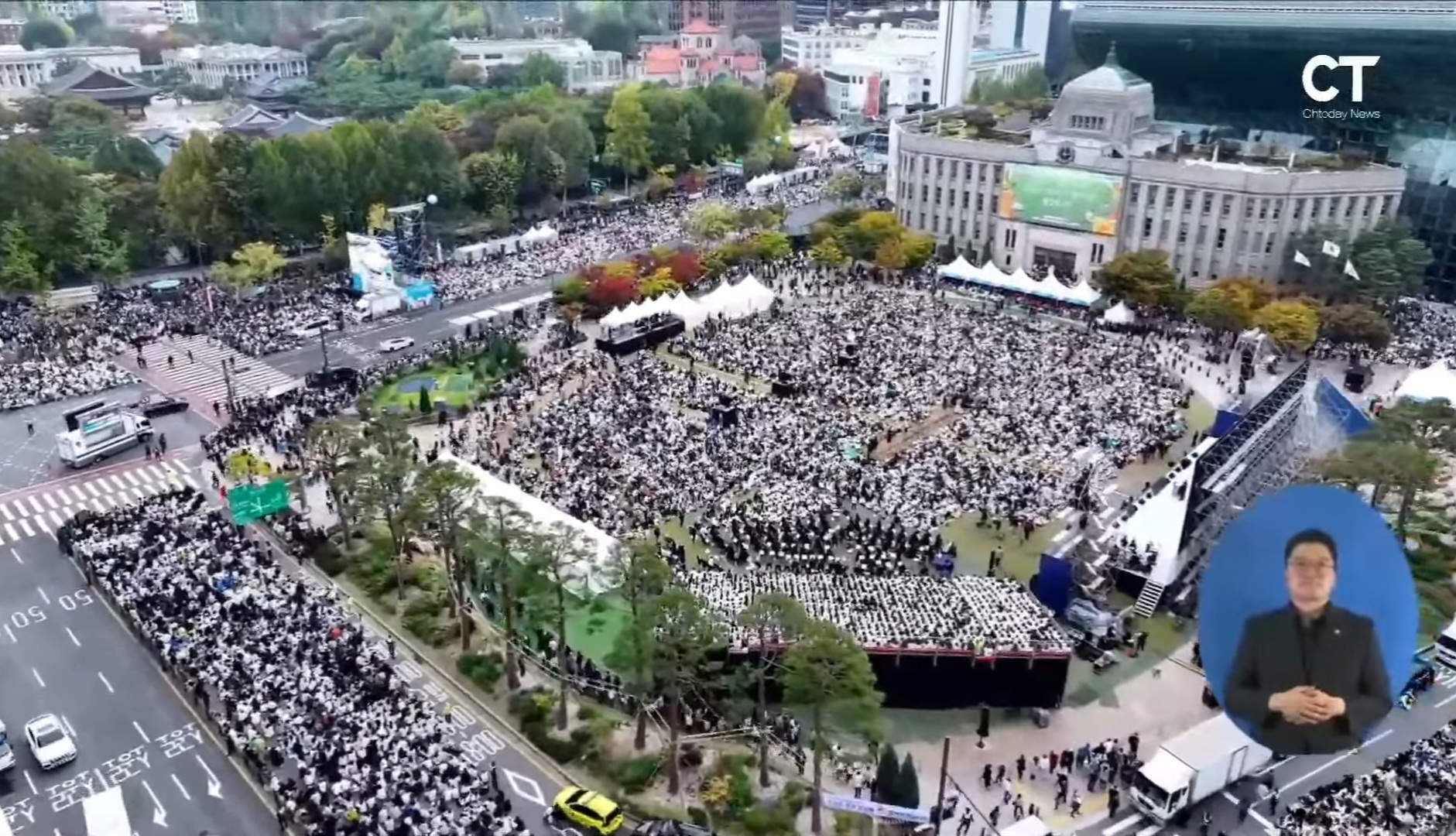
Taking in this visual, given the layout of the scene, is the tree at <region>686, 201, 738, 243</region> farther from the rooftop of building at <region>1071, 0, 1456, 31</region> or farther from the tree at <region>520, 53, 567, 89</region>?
the tree at <region>520, 53, 567, 89</region>

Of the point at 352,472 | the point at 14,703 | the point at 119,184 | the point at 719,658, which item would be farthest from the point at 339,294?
the point at 719,658

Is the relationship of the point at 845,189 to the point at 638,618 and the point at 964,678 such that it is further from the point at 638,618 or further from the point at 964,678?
the point at 638,618

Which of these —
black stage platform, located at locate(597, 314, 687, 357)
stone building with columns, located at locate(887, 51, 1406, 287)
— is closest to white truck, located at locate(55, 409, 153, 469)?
black stage platform, located at locate(597, 314, 687, 357)

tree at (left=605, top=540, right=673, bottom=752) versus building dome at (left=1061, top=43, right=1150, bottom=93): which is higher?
building dome at (left=1061, top=43, right=1150, bottom=93)

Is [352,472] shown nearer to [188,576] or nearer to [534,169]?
[188,576]

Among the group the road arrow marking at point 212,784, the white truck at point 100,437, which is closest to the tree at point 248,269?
the white truck at point 100,437

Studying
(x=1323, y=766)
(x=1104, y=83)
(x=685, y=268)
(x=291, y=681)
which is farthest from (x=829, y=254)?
(x=291, y=681)

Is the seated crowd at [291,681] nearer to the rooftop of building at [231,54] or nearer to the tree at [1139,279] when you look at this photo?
the tree at [1139,279]
